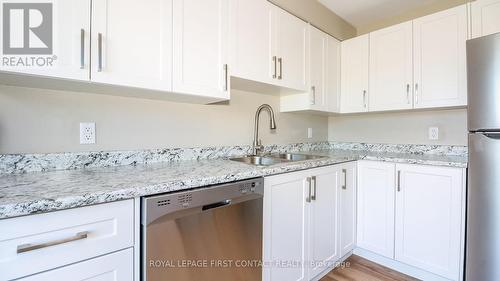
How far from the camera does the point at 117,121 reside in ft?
4.48

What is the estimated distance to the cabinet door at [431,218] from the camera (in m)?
1.61

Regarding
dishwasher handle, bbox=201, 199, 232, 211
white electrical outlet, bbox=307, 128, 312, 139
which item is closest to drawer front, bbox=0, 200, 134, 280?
dishwasher handle, bbox=201, 199, 232, 211

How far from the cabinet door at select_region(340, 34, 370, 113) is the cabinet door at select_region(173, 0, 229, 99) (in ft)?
5.06

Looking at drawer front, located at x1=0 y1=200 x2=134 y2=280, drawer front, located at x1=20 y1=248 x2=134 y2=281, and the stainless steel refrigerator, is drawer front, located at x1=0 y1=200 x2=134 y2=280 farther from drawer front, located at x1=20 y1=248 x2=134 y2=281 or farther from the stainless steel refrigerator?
the stainless steel refrigerator

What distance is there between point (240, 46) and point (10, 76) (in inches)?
45.7

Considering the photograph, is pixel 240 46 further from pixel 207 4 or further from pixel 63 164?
pixel 63 164

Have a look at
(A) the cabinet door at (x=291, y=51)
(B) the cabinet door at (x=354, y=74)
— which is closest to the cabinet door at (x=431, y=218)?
(B) the cabinet door at (x=354, y=74)

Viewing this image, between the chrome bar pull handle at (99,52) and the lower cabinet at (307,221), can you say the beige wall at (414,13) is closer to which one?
the lower cabinet at (307,221)

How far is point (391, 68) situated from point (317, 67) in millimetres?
687

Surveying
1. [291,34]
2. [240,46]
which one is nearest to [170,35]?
[240,46]

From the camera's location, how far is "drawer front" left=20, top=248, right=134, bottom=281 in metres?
0.71

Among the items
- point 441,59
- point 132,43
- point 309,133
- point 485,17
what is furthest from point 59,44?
point 485,17

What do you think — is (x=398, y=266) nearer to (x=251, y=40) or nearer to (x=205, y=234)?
(x=205, y=234)

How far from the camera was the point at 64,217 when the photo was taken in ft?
2.38
